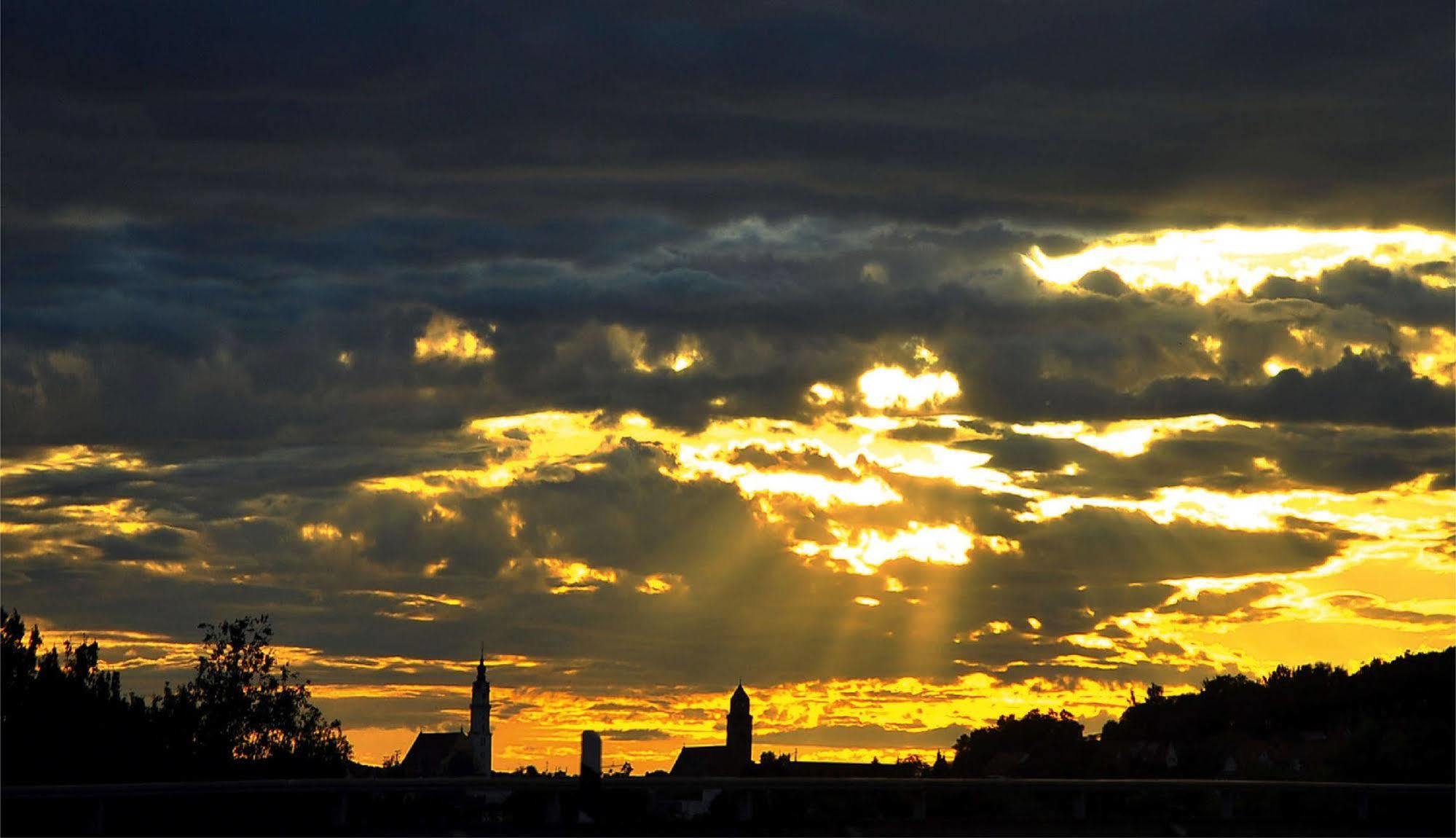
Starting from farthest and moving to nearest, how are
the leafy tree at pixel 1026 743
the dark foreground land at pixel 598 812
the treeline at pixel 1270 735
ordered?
the leafy tree at pixel 1026 743 → the treeline at pixel 1270 735 → the dark foreground land at pixel 598 812

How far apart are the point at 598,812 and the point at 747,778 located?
5478mm

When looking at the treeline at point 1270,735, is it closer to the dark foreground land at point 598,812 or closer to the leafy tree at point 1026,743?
the leafy tree at point 1026,743

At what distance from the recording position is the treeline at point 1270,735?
79750mm

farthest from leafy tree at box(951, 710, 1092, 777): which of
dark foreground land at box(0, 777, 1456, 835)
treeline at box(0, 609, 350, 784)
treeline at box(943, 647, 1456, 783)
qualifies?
dark foreground land at box(0, 777, 1456, 835)

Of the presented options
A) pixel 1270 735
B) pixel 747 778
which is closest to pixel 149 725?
pixel 747 778

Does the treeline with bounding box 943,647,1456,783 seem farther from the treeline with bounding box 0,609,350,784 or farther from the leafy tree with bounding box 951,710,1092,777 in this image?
the treeline with bounding box 0,609,350,784

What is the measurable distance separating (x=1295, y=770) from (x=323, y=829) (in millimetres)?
76864

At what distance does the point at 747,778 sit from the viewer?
3644 cm

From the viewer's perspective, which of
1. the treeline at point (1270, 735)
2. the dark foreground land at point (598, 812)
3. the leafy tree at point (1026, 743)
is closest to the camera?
the dark foreground land at point (598, 812)

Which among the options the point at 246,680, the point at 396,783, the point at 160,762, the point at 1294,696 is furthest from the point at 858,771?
the point at 396,783

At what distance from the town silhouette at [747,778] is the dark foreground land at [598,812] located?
77 millimetres

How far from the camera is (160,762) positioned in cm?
6272

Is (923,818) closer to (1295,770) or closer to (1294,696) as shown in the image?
(1295,770)

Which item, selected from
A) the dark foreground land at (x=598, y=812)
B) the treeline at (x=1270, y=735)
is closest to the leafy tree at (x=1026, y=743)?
the treeline at (x=1270, y=735)
